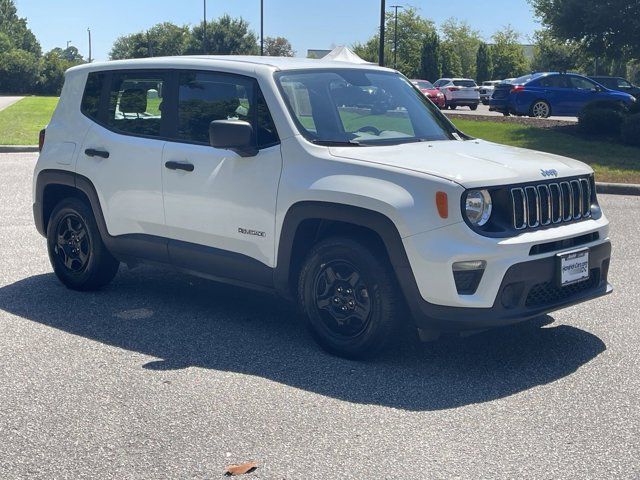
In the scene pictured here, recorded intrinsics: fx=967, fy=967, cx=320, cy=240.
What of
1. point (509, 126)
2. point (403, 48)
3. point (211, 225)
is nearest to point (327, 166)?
point (211, 225)

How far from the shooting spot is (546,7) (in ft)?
81.4

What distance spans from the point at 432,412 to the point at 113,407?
1.69 m

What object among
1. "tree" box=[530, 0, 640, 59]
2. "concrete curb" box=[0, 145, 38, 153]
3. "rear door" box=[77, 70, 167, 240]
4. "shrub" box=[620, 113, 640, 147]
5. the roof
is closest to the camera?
the roof

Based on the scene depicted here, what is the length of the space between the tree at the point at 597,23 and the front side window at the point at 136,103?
17.9 meters

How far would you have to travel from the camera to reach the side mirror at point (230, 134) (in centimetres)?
614

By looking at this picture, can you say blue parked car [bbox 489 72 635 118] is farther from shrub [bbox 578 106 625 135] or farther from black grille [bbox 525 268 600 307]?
black grille [bbox 525 268 600 307]

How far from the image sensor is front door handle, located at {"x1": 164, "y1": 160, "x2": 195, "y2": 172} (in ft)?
21.9

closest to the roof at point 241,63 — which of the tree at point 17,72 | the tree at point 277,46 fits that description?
the tree at point 17,72

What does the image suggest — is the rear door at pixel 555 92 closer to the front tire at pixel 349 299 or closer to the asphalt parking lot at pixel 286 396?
the asphalt parking lot at pixel 286 396

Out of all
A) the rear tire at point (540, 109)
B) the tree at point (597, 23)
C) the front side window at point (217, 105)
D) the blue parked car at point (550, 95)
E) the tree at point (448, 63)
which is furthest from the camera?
the tree at point (448, 63)

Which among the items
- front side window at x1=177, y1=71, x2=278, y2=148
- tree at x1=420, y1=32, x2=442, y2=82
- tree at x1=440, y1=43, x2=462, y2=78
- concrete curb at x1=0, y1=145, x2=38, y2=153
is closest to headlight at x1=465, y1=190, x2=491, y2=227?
front side window at x1=177, y1=71, x2=278, y2=148

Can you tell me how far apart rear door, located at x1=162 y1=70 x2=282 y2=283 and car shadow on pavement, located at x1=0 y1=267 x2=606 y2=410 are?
0.49m

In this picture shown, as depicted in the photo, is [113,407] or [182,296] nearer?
[113,407]

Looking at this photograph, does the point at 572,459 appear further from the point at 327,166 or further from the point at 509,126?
the point at 509,126
